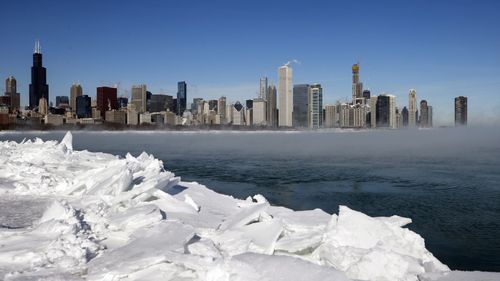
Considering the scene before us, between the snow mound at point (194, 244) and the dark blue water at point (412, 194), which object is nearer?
the snow mound at point (194, 244)

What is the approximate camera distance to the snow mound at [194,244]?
6668mm

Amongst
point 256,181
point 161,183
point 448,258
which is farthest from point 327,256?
point 256,181

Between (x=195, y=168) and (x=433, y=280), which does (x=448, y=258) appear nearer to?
(x=433, y=280)

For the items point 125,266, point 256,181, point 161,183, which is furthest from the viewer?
point 256,181

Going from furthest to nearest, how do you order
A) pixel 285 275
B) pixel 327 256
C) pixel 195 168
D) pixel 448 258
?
pixel 195 168 → pixel 448 258 → pixel 327 256 → pixel 285 275

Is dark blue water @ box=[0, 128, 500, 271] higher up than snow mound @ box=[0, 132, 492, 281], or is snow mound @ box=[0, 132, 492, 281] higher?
snow mound @ box=[0, 132, 492, 281]

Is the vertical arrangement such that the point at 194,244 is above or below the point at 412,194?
above

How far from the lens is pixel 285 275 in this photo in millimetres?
6336

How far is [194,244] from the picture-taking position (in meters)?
8.02

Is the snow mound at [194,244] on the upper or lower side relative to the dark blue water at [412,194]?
upper

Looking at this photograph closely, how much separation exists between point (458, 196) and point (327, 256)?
1289 cm

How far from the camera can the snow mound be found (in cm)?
667

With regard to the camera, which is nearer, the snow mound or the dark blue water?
Answer: the snow mound

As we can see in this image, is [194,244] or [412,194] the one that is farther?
[412,194]
